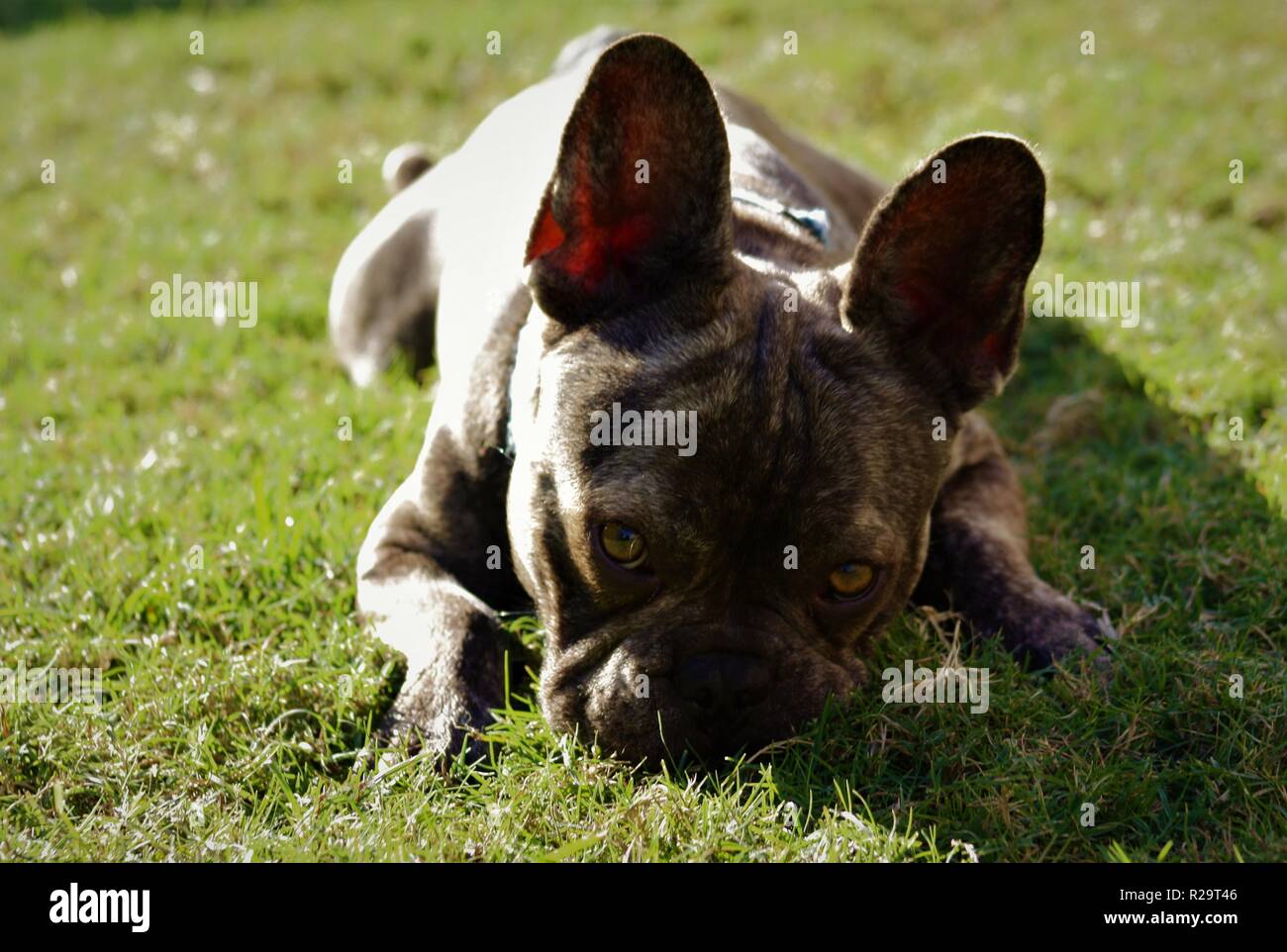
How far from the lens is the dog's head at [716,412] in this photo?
3.18 m

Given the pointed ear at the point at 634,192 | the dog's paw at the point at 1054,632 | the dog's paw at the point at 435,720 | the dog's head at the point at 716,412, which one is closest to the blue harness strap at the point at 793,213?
the dog's head at the point at 716,412

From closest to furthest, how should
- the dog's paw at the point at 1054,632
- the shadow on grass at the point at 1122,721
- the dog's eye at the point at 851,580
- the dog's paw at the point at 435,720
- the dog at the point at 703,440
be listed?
the shadow on grass at the point at 1122,721, the dog at the point at 703,440, the dog's eye at the point at 851,580, the dog's paw at the point at 435,720, the dog's paw at the point at 1054,632

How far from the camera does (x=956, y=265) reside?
3.48 metres

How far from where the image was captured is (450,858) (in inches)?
117

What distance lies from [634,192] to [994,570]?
1.64 meters

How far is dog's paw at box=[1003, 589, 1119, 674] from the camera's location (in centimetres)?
371

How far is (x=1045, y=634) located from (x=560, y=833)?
1594 millimetres

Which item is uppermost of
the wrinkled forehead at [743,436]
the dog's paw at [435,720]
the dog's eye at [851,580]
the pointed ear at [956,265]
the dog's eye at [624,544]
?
the pointed ear at [956,265]

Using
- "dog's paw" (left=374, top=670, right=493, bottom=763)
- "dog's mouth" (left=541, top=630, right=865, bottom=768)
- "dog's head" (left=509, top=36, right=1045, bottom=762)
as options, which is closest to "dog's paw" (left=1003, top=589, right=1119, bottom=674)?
"dog's head" (left=509, top=36, right=1045, bottom=762)

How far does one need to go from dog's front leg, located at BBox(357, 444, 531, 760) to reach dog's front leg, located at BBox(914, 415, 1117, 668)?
1.38m

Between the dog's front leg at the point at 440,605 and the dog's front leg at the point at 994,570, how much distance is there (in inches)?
54.1

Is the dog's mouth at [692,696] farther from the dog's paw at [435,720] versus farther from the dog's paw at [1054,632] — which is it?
the dog's paw at [1054,632]

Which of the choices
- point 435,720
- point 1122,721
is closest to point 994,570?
point 1122,721

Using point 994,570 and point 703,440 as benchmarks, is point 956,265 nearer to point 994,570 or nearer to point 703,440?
point 703,440
